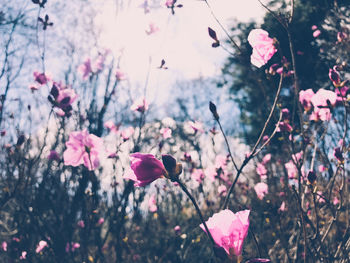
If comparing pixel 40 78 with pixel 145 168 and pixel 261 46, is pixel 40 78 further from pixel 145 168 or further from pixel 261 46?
pixel 145 168

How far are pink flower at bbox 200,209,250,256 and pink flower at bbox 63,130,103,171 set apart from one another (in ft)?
4.03

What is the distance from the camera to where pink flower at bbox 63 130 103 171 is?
1.94 metres

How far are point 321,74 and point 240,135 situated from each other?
300 cm

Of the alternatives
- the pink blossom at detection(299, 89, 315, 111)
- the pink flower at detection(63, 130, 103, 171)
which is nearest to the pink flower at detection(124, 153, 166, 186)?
the pink flower at detection(63, 130, 103, 171)

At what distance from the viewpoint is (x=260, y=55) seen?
180cm

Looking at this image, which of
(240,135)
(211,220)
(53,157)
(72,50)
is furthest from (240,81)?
(211,220)

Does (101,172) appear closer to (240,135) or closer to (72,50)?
(72,50)

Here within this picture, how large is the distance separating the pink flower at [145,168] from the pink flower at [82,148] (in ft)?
3.48

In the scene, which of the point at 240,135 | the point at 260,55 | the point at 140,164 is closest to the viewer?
the point at 140,164

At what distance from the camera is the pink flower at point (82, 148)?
1.94 meters

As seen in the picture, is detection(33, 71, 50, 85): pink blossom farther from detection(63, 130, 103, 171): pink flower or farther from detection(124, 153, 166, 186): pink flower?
detection(124, 153, 166, 186): pink flower

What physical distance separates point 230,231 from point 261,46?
51.0 inches

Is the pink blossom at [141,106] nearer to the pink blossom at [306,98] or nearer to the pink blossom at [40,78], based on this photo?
the pink blossom at [40,78]

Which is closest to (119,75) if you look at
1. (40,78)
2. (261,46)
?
(40,78)
